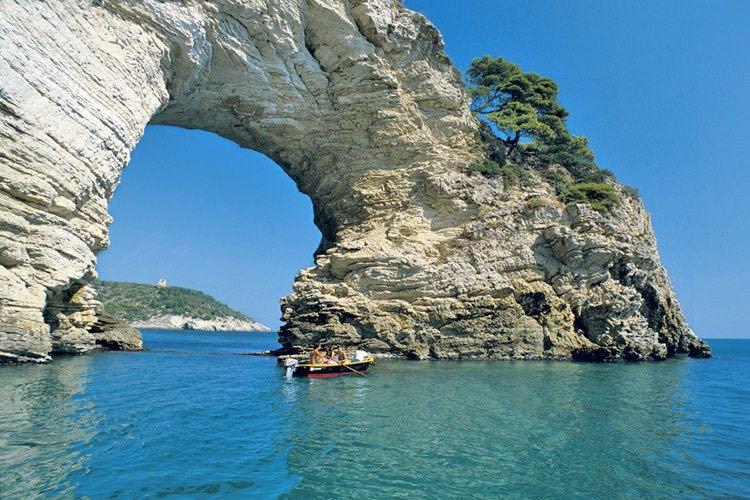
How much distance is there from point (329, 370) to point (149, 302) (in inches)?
3609

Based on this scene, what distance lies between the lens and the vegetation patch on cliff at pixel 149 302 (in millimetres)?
89294

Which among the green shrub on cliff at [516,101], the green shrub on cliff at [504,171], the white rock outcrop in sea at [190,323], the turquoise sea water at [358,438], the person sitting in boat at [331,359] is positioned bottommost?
the turquoise sea water at [358,438]

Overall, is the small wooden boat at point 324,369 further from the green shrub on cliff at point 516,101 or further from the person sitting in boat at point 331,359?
the green shrub on cliff at point 516,101

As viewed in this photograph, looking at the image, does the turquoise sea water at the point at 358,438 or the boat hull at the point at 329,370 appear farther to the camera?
the boat hull at the point at 329,370

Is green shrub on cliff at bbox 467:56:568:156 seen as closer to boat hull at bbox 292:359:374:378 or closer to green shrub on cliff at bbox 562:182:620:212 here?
green shrub on cliff at bbox 562:182:620:212

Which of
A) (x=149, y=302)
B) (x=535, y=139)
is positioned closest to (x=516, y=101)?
(x=535, y=139)

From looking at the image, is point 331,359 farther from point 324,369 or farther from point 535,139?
point 535,139

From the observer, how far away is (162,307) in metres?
101

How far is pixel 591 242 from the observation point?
27.7m

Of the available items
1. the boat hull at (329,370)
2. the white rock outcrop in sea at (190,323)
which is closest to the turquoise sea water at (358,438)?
the boat hull at (329,370)

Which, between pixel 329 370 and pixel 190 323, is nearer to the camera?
pixel 329 370

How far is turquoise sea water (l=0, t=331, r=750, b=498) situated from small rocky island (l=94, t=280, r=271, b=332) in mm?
77941

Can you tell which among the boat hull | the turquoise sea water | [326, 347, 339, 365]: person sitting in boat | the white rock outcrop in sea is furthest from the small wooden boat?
the white rock outcrop in sea

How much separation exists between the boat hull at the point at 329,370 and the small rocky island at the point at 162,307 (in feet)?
244
